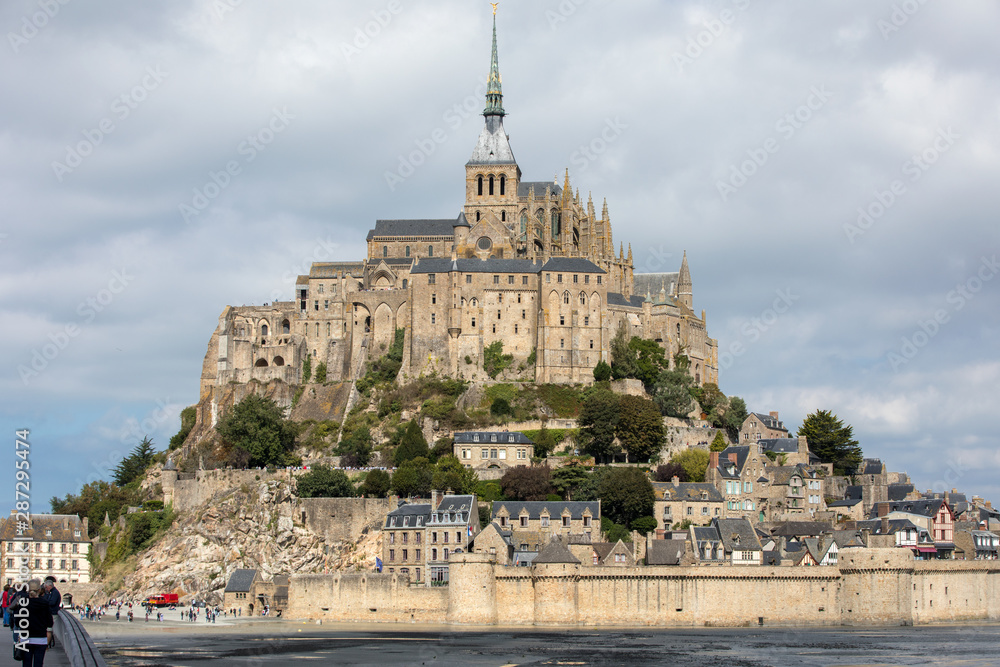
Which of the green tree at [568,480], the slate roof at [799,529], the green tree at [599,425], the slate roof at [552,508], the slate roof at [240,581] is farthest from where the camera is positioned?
the green tree at [599,425]

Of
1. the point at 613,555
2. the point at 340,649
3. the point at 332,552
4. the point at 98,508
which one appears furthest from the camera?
the point at 98,508

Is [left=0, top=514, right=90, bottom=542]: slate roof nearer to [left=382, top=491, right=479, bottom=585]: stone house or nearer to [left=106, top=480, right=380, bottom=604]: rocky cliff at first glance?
[left=106, top=480, right=380, bottom=604]: rocky cliff

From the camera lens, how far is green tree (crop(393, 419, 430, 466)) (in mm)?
72750

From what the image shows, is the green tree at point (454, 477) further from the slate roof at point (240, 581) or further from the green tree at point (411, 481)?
the slate roof at point (240, 581)

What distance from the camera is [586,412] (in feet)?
244

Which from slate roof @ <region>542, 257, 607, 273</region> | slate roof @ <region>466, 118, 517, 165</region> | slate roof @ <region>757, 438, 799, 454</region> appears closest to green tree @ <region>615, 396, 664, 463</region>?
slate roof @ <region>757, 438, 799, 454</region>

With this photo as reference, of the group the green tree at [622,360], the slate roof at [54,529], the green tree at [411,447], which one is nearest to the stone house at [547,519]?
the green tree at [411,447]

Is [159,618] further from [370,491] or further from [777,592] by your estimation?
[777,592]

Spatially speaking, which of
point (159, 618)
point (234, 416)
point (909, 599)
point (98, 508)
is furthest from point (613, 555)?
point (98, 508)

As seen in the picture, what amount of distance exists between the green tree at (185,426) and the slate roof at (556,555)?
39743mm

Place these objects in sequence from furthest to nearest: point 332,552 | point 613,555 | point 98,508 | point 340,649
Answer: point 98,508 → point 332,552 → point 613,555 → point 340,649

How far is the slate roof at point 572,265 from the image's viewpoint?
8388 centimetres

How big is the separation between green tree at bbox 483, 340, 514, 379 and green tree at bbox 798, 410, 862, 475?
21721 millimetres

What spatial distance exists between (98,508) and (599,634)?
4041 centimetres
